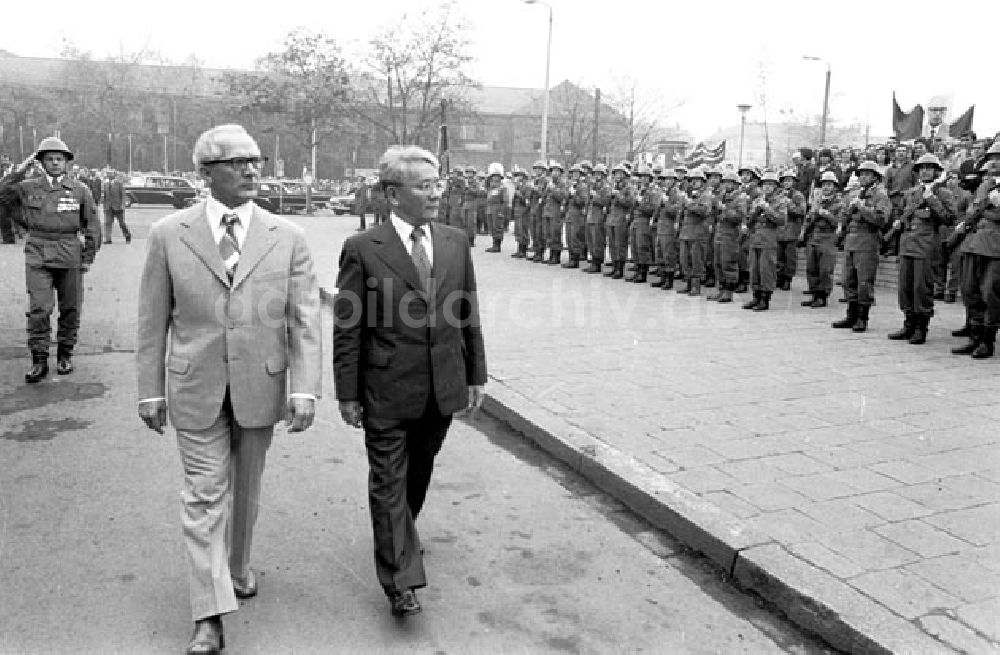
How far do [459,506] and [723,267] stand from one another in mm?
9299

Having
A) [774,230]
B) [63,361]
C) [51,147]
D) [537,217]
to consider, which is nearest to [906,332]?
[774,230]

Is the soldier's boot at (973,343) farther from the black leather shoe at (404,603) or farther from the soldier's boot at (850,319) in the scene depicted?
the black leather shoe at (404,603)

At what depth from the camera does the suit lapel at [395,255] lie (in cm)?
357

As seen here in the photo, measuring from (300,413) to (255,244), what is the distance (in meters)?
0.67

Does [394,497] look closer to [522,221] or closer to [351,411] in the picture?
[351,411]

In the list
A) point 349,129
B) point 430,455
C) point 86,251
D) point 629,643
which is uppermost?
point 349,129

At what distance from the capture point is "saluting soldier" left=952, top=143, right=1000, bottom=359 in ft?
29.1

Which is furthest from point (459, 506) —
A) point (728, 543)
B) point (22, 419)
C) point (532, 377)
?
point (22, 419)

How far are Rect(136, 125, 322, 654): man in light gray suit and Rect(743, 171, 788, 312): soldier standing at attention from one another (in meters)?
9.90

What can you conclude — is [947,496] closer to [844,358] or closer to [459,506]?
[459,506]

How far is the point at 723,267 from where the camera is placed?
13258 millimetres

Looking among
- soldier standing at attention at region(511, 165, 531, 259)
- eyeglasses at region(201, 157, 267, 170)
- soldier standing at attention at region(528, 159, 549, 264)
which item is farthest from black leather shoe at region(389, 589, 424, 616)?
soldier standing at attention at region(511, 165, 531, 259)

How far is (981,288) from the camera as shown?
29.7 ft

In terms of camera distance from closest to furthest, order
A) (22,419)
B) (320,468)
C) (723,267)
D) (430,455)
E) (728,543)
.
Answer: (430,455)
(728,543)
(320,468)
(22,419)
(723,267)
